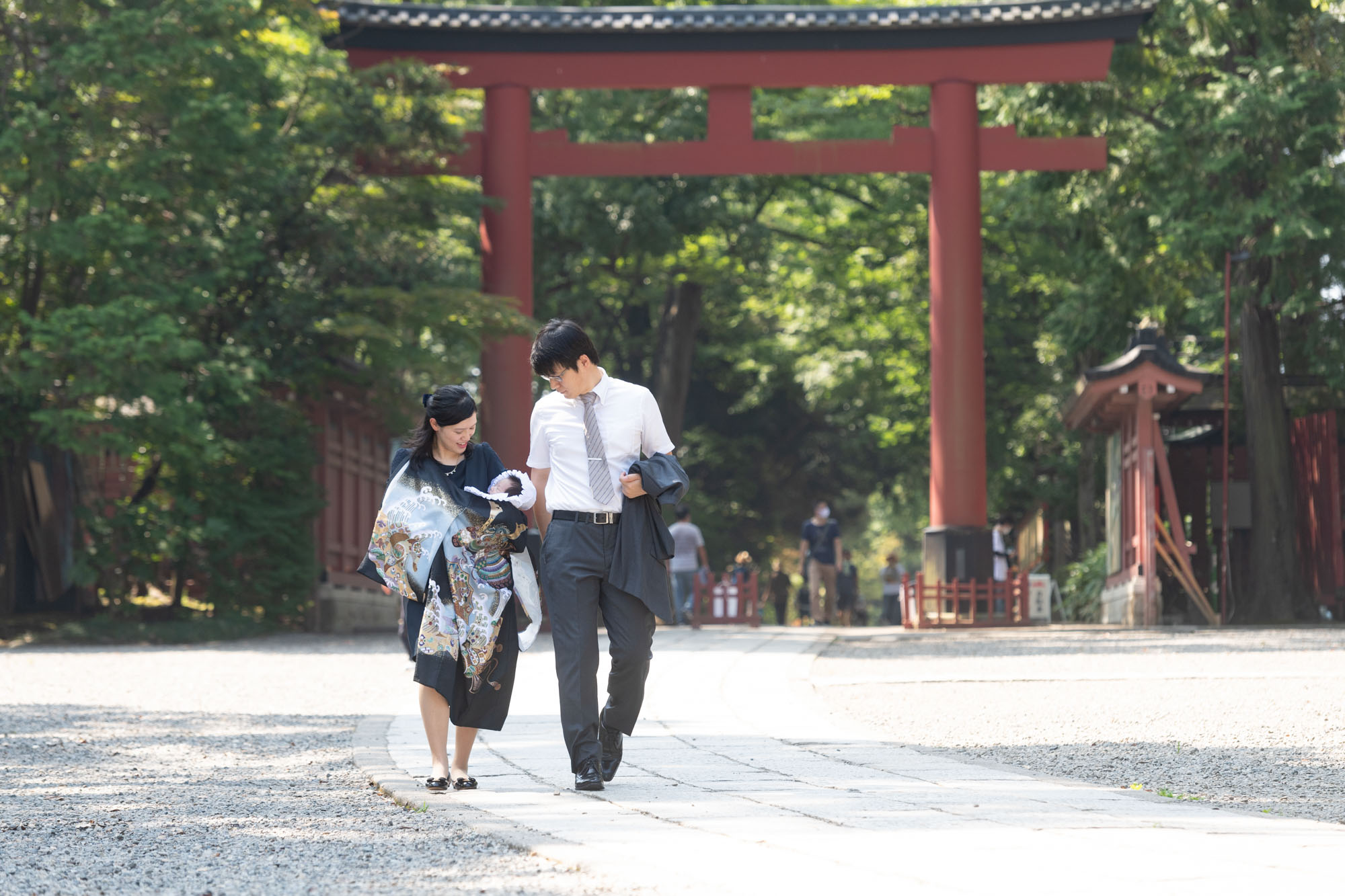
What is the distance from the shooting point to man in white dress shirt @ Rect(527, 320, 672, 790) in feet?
18.1

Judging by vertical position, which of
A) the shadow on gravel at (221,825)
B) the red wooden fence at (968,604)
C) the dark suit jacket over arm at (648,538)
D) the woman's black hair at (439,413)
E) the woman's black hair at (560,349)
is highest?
the woman's black hair at (560,349)

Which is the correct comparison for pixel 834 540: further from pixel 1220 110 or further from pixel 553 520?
pixel 553 520

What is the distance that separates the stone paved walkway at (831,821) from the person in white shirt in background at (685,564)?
10825 mm

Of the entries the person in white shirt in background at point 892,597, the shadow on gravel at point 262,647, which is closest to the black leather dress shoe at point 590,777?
the shadow on gravel at point 262,647

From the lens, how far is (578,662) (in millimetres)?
5504

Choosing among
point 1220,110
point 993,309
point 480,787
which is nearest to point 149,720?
point 480,787

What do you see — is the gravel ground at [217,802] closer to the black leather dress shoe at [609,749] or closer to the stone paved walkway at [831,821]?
the stone paved walkway at [831,821]

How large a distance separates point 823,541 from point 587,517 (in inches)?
569

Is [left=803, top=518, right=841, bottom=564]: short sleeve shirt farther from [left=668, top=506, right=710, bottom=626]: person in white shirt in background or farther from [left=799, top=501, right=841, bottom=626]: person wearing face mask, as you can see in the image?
[left=668, top=506, right=710, bottom=626]: person in white shirt in background

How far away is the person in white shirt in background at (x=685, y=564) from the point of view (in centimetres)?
1873

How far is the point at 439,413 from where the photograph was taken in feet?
18.6

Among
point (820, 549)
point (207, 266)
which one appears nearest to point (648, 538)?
point (207, 266)

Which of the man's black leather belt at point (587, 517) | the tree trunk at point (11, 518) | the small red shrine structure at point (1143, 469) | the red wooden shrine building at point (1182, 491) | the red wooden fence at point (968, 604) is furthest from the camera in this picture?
the red wooden fence at point (968, 604)

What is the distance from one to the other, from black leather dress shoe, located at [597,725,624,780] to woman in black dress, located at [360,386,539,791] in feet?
1.20
